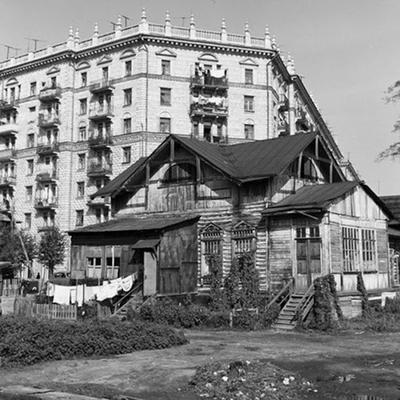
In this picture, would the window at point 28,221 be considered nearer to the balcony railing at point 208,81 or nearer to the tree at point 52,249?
the tree at point 52,249

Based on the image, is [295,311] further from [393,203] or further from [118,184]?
[393,203]

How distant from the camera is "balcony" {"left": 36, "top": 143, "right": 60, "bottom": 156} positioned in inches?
2366

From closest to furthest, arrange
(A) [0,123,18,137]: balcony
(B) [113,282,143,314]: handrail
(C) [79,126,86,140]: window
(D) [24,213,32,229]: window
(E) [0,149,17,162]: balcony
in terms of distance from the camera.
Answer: (B) [113,282,143,314]: handrail
(C) [79,126,86,140]: window
(D) [24,213,32,229]: window
(E) [0,149,17,162]: balcony
(A) [0,123,18,137]: balcony

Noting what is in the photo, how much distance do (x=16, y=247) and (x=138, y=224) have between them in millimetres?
26202

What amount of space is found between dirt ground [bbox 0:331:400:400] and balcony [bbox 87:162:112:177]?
37.7 meters

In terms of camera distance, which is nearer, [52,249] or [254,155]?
[254,155]

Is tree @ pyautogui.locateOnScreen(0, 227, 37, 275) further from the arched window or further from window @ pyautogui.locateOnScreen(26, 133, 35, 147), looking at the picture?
the arched window

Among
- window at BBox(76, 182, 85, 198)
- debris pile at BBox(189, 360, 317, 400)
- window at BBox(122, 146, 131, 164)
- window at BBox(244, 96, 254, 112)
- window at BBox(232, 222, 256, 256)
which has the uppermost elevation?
window at BBox(244, 96, 254, 112)

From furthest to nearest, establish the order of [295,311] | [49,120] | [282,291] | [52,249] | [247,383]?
[49,120]
[52,249]
[282,291]
[295,311]
[247,383]

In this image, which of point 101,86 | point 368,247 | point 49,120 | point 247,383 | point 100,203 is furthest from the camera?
point 49,120

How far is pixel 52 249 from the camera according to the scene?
2105 inches

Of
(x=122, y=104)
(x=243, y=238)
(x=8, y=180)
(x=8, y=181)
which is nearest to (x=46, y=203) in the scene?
(x=8, y=181)

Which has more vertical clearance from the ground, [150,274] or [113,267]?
[113,267]

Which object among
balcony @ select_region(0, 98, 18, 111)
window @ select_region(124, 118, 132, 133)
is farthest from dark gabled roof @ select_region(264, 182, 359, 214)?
balcony @ select_region(0, 98, 18, 111)
